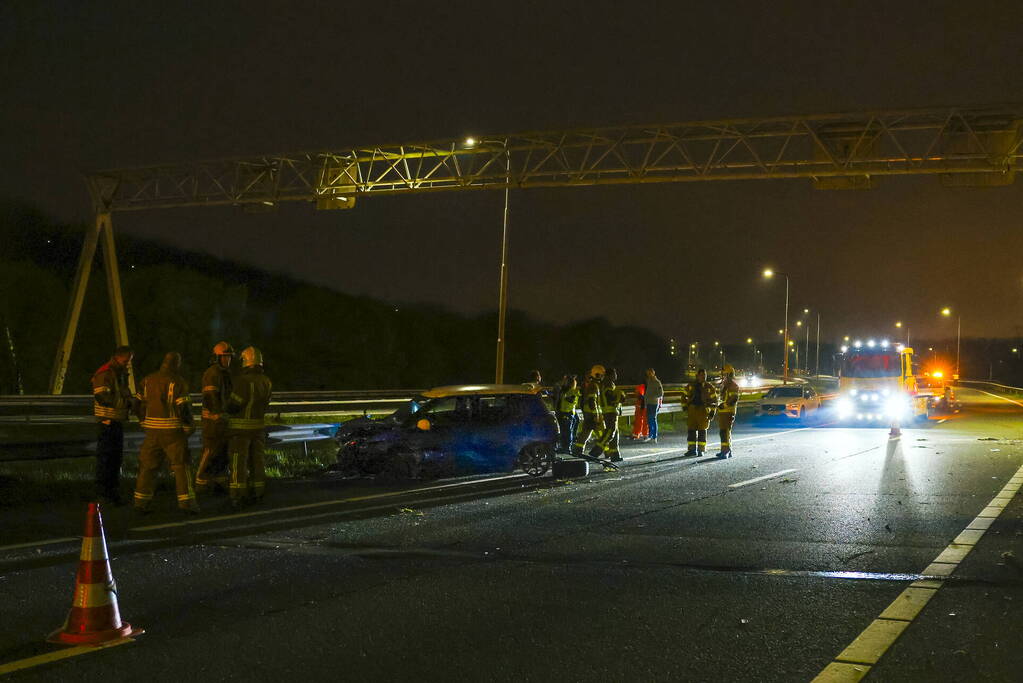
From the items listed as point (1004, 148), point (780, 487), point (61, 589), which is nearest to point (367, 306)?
point (1004, 148)

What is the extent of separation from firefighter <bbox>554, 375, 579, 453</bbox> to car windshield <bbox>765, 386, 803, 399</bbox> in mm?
18282

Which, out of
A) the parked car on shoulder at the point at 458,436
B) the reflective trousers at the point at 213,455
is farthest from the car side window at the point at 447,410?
the reflective trousers at the point at 213,455

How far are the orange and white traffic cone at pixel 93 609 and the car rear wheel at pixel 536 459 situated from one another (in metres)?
9.81

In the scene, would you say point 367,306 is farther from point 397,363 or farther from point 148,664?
point 148,664

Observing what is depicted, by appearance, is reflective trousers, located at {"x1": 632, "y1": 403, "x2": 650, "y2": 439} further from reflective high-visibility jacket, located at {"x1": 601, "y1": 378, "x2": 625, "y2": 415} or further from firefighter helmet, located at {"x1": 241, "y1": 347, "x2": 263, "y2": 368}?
firefighter helmet, located at {"x1": 241, "y1": 347, "x2": 263, "y2": 368}

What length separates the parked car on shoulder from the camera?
48.6 feet

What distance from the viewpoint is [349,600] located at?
7.26 m

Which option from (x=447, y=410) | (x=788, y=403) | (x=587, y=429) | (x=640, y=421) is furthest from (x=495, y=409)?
(x=788, y=403)

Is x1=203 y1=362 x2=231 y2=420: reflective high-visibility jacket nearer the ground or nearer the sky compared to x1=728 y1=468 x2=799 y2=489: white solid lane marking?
nearer the sky

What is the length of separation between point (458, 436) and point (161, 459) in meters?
4.89

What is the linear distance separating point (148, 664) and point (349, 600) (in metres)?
1.80

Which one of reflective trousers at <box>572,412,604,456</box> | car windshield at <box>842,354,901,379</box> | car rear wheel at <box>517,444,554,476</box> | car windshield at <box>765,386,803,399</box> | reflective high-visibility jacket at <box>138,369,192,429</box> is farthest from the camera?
car windshield at <box>765,386,803,399</box>

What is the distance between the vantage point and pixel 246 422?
38.5 feet

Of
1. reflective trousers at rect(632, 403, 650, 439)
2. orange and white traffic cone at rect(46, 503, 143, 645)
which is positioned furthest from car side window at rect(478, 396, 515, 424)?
orange and white traffic cone at rect(46, 503, 143, 645)
